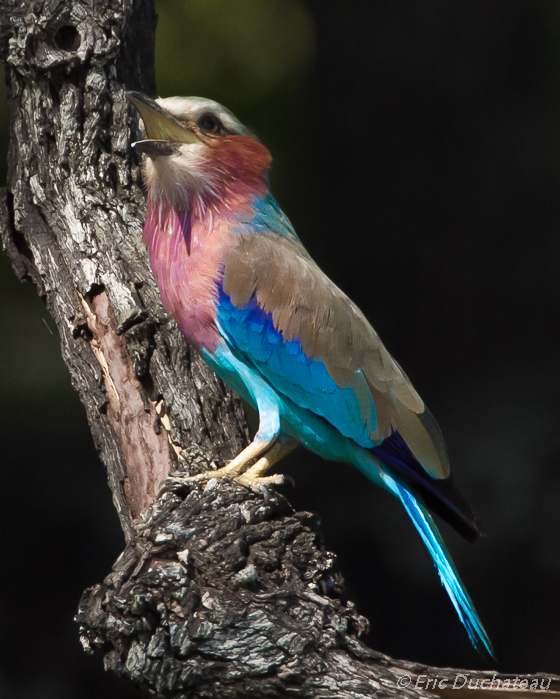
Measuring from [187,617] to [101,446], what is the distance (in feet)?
3.14

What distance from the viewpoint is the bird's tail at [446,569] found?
8.91 ft

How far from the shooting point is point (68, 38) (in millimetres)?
3314

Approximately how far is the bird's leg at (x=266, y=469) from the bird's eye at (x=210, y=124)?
3.64 ft

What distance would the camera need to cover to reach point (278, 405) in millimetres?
2955

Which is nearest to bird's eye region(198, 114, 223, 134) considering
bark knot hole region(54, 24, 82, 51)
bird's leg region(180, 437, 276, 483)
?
bark knot hole region(54, 24, 82, 51)

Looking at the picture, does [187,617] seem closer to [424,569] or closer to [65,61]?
[65,61]

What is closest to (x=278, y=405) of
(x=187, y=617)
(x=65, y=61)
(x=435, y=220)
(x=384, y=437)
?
(x=384, y=437)

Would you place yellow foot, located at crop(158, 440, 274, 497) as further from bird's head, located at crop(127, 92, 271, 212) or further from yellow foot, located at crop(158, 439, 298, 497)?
bird's head, located at crop(127, 92, 271, 212)

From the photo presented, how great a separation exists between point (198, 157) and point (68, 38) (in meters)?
0.82

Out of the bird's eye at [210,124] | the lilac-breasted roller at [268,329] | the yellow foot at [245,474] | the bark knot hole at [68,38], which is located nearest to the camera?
the yellow foot at [245,474]

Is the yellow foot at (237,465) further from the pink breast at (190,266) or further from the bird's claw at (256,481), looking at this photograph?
the pink breast at (190,266)

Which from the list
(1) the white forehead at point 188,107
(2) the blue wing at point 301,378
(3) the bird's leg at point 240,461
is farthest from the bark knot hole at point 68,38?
(3) the bird's leg at point 240,461

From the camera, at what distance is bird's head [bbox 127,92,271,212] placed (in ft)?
9.55

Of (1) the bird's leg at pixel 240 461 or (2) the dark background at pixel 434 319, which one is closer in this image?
(1) the bird's leg at pixel 240 461
